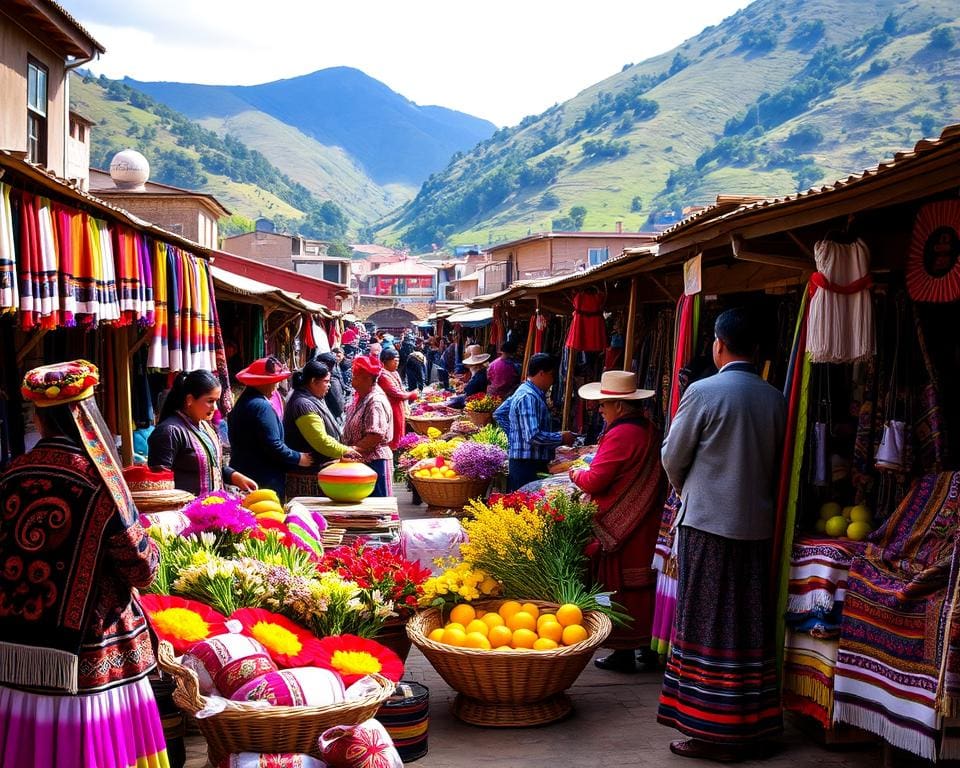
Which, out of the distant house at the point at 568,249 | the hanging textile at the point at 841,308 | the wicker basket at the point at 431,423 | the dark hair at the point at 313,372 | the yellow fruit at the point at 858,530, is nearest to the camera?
the hanging textile at the point at 841,308

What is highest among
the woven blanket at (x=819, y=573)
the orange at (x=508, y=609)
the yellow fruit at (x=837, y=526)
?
the yellow fruit at (x=837, y=526)

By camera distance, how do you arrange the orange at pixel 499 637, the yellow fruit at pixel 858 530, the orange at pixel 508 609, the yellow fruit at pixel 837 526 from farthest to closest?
the orange at pixel 508 609, the orange at pixel 499 637, the yellow fruit at pixel 837 526, the yellow fruit at pixel 858 530

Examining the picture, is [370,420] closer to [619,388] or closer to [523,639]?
[619,388]

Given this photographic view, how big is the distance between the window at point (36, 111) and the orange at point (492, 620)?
11.1m

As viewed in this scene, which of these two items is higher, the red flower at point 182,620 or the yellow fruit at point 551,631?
the red flower at point 182,620

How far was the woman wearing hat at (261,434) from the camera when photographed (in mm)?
6852

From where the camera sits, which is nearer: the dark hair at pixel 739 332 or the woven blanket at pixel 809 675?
the woven blanket at pixel 809 675

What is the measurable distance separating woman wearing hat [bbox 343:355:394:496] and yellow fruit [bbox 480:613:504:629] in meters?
2.91

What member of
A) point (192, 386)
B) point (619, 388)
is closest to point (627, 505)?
point (619, 388)

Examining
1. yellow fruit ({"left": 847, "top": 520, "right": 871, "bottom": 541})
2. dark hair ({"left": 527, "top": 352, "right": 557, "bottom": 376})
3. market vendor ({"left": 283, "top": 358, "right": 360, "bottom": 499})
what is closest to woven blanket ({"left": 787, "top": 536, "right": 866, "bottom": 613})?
yellow fruit ({"left": 847, "top": 520, "right": 871, "bottom": 541})

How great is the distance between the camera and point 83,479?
311 cm

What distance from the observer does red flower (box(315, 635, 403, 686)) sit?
12.5ft

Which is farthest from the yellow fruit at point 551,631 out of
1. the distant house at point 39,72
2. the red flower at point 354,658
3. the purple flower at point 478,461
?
the distant house at point 39,72

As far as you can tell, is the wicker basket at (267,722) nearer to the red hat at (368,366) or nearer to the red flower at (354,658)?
the red flower at (354,658)
